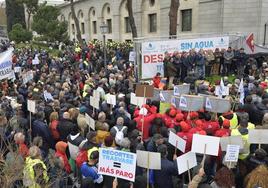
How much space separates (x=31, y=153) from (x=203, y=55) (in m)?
13.4

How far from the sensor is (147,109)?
9211mm

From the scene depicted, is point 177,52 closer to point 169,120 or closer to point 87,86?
point 87,86

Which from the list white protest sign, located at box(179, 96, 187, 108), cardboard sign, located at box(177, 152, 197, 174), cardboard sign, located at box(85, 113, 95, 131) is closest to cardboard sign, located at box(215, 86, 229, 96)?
white protest sign, located at box(179, 96, 187, 108)

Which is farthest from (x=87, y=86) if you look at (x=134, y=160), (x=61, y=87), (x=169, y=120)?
(x=134, y=160)

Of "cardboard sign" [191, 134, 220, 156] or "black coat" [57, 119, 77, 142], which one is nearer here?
"cardboard sign" [191, 134, 220, 156]

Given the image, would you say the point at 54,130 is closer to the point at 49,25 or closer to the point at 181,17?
the point at 181,17

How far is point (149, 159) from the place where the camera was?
19.3ft

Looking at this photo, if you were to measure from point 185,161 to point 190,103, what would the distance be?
3158 millimetres

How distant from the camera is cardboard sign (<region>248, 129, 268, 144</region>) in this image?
6.52m

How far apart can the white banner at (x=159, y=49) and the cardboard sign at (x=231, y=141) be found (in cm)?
1106

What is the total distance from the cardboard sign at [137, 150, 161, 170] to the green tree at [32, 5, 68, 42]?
39.9m

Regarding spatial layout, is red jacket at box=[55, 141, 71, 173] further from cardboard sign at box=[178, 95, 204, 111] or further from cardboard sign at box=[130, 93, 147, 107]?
cardboard sign at box=[178, 95, 204, 111]

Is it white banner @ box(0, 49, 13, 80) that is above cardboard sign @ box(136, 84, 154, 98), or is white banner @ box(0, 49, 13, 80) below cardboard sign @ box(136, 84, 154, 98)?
above

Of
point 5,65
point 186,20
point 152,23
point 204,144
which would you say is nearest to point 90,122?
point 204,144
